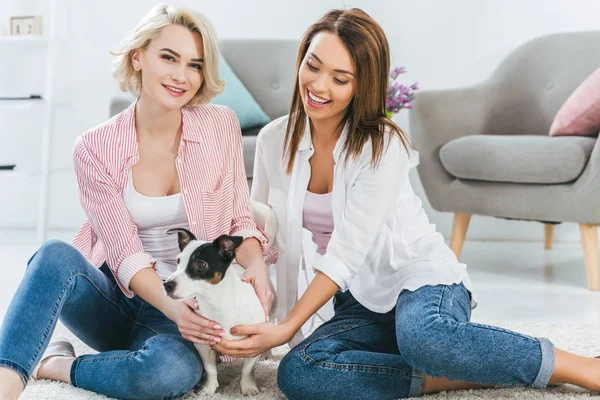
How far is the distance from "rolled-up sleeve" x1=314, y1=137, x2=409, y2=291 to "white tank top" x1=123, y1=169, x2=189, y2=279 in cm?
37

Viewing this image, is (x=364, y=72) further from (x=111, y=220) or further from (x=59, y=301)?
(x=59, y=301)

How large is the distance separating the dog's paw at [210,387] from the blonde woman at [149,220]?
39 mm

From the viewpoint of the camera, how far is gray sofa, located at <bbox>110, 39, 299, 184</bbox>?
143 inches

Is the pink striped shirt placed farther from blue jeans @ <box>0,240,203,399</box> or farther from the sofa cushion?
the sofa cushion

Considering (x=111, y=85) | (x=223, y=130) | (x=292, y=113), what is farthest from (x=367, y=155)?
(x=111, y=85)

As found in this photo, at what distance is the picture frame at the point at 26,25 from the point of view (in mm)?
3893

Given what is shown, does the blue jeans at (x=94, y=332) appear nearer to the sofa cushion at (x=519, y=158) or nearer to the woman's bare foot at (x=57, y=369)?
the woman's bare foot at (x=57, y=369)

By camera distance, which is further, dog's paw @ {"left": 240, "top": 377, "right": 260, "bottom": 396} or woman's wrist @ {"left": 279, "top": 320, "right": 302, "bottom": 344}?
dog's paw @ {"left": 240, "top": 377, "right": 260, "bottom": 396}

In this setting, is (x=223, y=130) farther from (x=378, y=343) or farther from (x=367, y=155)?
(x=378, y=343)

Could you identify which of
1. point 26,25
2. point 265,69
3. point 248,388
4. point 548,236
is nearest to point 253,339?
point 248,388

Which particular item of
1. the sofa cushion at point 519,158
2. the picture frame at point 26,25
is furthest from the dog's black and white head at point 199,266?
the picture frame at point 26,25

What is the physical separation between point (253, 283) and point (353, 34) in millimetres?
593

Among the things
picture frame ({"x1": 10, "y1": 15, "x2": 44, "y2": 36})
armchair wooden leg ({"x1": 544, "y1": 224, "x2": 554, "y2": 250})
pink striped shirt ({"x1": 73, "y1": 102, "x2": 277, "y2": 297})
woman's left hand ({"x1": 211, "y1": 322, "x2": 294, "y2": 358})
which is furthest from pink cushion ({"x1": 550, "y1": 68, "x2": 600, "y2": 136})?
picture frame ({"x1": 10, "y1": 15, "x2": 44, "y2": 36})

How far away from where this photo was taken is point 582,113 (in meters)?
2.93
